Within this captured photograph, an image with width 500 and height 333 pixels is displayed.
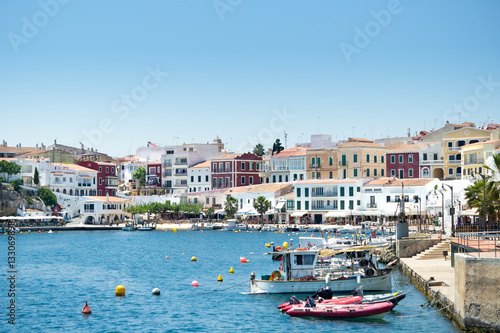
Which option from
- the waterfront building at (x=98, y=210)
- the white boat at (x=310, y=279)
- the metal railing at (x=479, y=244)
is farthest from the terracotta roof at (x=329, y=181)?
the metal railing at (x=479, y=244)

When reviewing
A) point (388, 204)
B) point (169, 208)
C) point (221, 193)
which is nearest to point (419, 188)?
point (388, 204)

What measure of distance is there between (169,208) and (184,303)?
3181 inches

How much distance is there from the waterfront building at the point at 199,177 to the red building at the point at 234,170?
84.9 inches

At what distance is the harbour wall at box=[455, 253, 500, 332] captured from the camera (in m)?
24.4

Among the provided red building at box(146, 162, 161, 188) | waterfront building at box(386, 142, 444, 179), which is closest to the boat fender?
waterfront building at box(386, 142, 444, 179)

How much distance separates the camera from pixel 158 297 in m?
39.0

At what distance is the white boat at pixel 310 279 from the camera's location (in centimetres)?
3588

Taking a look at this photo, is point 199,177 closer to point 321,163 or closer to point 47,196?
point 321,163

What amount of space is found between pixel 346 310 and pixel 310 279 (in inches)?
231

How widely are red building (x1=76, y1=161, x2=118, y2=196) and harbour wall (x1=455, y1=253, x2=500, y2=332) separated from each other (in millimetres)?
109976

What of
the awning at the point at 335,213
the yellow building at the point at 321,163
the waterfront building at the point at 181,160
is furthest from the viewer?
the waterfront building at the point at 181,160

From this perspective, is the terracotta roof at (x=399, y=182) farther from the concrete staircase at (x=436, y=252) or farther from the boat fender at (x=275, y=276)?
the boat fender at (x=275, y=276)

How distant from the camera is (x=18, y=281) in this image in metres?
46.2

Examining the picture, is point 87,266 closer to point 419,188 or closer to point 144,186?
point 419,188
